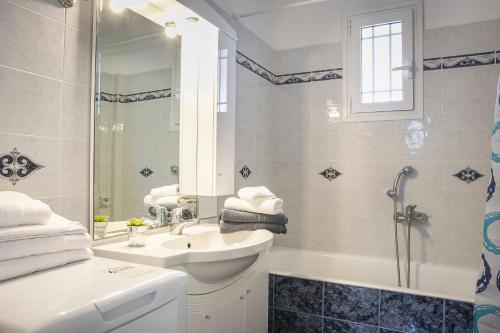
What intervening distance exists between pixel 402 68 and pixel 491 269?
161cm

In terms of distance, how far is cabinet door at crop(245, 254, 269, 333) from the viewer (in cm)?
165

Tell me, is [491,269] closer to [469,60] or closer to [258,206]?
[258,206]

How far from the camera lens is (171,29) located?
185 centimetres

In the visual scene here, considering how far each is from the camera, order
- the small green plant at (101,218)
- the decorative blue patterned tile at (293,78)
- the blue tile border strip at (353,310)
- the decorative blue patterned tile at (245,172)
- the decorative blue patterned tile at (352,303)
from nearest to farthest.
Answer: the small green plant at (101,218)
the blue tile border strip at (353,310)
the decorative blue patterned tile at (352,303)
the decorative blue patterned tile at (245,172)
the decorative blue patterned tile at (293,78)

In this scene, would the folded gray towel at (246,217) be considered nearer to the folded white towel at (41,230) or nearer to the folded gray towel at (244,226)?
the folded gray towel at (244,226)

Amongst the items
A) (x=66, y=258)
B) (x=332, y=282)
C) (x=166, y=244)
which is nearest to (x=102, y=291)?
(x=66, y=258)

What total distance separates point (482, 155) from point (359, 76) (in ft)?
3.40

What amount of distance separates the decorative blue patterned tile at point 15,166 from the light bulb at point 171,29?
1014 millimetres

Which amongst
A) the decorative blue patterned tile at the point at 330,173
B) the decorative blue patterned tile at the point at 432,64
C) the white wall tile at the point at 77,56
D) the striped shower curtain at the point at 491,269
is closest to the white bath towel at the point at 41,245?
the white wall tile at the point at 77,56

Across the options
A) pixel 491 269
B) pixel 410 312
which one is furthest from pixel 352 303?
pixel 491 269

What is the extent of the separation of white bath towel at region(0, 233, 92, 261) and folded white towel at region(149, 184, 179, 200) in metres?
0.68

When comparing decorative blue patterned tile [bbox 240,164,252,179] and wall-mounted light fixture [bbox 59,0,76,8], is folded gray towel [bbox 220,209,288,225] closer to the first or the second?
decorative blue patterned tile [bbox 240,164,252,179]

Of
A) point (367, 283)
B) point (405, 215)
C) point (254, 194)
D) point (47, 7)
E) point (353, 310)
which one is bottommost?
point (353, 310)

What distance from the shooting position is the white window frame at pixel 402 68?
255 centimetres
